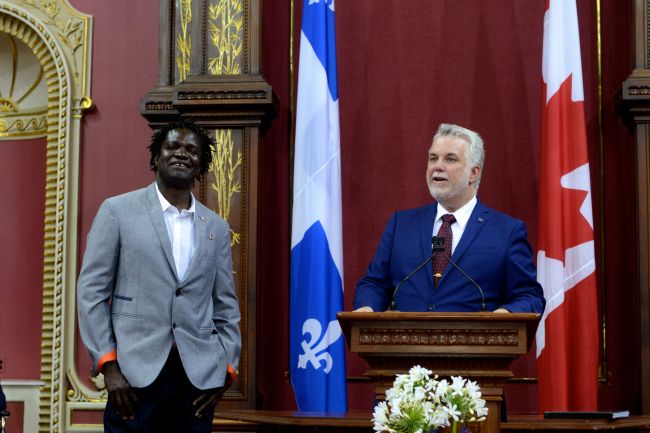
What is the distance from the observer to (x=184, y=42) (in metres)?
5.39

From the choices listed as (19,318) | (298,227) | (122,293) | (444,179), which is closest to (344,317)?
(122,293)

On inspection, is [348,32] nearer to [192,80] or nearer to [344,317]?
[192,80]

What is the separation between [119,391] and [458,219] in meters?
1.43

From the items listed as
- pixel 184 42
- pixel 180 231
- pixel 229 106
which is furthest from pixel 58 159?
pixel 180 231

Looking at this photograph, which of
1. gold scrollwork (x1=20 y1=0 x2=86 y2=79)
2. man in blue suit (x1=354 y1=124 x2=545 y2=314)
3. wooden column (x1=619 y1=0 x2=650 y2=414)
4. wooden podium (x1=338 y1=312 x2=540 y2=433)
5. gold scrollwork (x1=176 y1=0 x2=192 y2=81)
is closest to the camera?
wooden podium (x1=338 y1=312 x2=540 y2=433)

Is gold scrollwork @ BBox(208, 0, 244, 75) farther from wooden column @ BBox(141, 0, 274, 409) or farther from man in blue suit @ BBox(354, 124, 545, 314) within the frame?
man in blue suit @ BBox(354, 124, 545, 314)

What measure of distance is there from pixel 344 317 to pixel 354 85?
9.05ft

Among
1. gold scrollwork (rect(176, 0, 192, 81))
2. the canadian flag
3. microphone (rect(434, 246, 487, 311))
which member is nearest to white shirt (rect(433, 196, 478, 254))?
microphone (rect(434, 246, 487, 311))

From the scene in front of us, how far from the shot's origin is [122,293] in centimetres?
322

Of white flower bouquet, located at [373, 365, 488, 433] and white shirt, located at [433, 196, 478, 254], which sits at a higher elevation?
white shirt, located at [433, 196, 478, 254]

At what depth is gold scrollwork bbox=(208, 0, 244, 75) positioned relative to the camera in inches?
207

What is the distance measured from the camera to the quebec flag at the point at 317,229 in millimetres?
5051

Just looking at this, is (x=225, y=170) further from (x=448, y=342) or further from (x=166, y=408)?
(x=448, y=342)

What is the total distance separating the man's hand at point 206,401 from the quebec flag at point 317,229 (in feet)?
5.80
